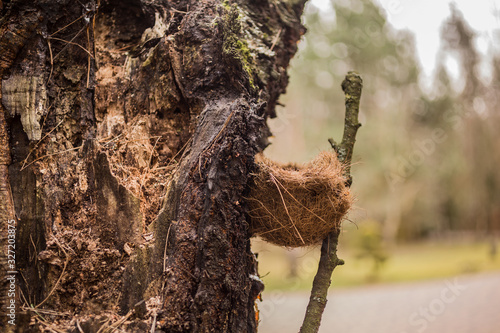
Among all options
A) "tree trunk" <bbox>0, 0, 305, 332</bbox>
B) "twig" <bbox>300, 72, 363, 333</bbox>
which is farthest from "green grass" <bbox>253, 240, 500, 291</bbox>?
"tree trunk" <bbox>0, 0, 305, 332</bbox>

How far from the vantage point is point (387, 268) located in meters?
15.5

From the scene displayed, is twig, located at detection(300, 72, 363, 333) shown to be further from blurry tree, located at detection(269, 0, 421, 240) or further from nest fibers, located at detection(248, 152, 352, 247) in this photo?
blurry tree, located at detection(269, 0, 421, 240)

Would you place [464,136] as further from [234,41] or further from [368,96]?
[234,41]

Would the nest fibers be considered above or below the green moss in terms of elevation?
below

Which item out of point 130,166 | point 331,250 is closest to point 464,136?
point 331,250

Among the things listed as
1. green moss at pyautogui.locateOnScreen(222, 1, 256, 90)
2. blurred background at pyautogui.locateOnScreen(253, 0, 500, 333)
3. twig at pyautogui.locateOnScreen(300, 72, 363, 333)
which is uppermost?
blurred background at pyautogui.locateOnScreen(253, 0, 500, 333)

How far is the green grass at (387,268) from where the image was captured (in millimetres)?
13523

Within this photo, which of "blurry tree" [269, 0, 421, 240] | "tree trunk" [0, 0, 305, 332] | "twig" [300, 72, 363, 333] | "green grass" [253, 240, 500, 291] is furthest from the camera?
"blurry tree" [269, 0, 421, 240]

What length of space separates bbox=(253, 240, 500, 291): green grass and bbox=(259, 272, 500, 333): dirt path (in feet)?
4.19

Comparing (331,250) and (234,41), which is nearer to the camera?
(234,41)

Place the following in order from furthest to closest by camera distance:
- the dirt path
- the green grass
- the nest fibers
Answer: the green grass → the dirt path → the nest fibers

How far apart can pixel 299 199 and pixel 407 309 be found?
8.28 meters

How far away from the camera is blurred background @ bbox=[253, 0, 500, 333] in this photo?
584 inches

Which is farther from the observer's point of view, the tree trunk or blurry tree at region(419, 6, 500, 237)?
blurry tree at region(419, 6, 500, 237)
